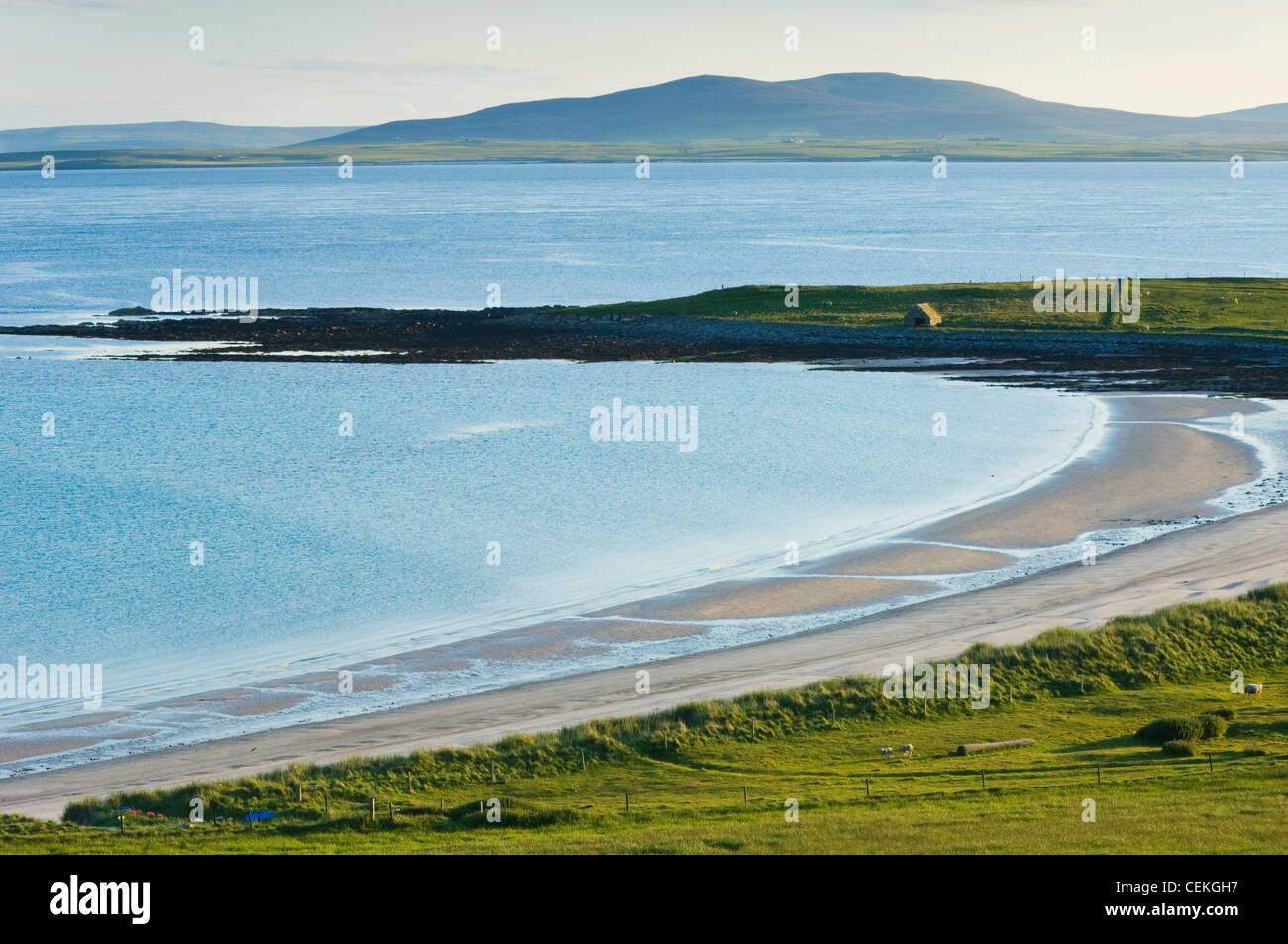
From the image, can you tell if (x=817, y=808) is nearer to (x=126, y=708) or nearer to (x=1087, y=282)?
(x=126, y=708)

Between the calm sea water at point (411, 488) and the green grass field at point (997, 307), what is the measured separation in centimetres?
1162

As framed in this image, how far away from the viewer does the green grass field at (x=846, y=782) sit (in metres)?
19.9

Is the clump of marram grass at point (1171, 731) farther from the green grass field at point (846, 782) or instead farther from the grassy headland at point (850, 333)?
the grassy headland at point (850, 333)

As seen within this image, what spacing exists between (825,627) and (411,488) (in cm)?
2494

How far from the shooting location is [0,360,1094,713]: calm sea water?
39.6m

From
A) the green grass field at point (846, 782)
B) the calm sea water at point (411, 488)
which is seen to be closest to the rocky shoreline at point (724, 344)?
the calm sea water at point (411, 488)

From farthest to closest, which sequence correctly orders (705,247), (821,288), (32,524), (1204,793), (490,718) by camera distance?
1. (705,247)
2. (821,288)
3. (32,524)
4. (490,718)
5. (1204,793)

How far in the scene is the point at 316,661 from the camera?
115 ft

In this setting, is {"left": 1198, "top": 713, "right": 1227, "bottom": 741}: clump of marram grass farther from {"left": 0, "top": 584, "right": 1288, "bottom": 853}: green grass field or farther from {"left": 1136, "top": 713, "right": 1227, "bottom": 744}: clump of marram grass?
{"left": 0, "top": 584, "right": 1288, "bottom": 853}: green grass field

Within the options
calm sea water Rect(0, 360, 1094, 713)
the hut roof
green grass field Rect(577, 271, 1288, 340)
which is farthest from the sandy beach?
the hut roof

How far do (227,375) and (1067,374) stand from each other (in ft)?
158

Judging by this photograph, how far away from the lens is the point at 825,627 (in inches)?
1439

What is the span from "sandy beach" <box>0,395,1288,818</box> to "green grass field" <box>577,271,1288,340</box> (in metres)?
33.8
